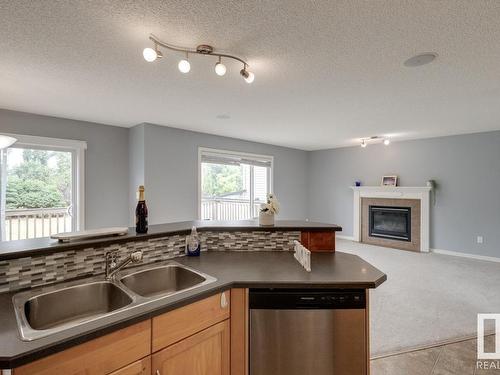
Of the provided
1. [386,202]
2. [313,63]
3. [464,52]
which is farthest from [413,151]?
[313,63]

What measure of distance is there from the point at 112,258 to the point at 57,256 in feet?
0.90

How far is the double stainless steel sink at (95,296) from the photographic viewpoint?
3.95ft

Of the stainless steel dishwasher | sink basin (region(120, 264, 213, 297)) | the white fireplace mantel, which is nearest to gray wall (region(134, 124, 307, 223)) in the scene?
sink basin (region(120, 264, 213, 297))

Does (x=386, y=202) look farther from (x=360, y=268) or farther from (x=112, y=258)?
(x=112, y=258)

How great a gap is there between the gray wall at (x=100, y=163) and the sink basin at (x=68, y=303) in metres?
3.13

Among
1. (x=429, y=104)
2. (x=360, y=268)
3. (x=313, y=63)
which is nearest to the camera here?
(x=360, y=268)

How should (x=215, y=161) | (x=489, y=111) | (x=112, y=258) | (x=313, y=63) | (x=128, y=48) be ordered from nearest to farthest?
(x=112, y=258) < (x=128, y=48) < (x=313, y=63) < (x=489, y=111) < (x=215, y=161)

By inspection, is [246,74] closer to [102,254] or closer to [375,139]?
[102,254]

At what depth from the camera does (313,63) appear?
2.18 metres

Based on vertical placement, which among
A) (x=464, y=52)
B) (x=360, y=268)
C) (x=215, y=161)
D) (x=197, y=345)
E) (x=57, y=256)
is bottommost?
(x=197, y=345)

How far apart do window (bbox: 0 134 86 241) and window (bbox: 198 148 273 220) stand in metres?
1.98

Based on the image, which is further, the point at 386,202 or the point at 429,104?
the point at 386,202

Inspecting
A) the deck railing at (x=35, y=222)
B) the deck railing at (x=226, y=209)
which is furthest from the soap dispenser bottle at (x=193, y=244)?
the deck railing at (x=226, y=209)

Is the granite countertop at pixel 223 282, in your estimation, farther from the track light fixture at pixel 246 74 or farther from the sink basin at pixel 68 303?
the track light fixture at pixel 246 74
